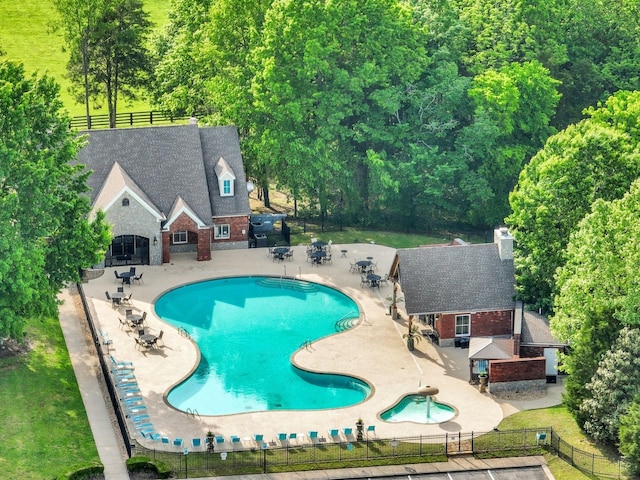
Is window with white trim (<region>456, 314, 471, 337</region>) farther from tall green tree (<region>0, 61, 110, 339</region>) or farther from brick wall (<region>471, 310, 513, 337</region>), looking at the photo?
tall green tree (<region>0, 61, 110, 339</region>)

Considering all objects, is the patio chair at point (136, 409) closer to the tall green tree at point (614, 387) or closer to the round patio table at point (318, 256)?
the tall green tree at point (614, 387)

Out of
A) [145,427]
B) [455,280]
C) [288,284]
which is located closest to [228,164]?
[288,284]

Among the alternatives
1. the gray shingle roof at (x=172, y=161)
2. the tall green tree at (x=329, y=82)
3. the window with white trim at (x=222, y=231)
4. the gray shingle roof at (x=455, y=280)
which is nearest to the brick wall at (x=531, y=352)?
the gray shingle roof at (x=455, y=280)

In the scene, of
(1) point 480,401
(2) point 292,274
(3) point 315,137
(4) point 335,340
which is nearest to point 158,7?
(3) point 315,137

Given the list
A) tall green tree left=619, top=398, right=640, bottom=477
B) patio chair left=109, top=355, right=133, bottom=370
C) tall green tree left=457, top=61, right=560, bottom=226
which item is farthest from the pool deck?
tall green tree left=457, top=61, right=560, bottom=226

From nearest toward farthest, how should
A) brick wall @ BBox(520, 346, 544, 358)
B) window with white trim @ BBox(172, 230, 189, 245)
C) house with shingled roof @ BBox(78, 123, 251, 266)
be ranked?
brick wall @ BBox(520, 346, 544, 358), house with shingled roof @ BBox(78, 123, 251, 266), window with white trim @ BBox(172, 230, 189, 245)

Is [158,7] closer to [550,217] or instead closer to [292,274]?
[292,274]
